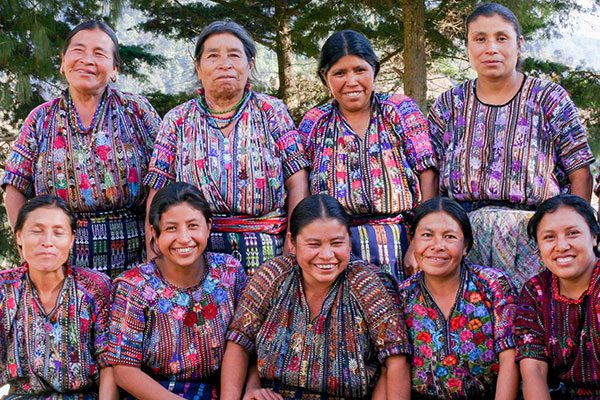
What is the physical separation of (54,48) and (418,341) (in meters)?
5.60

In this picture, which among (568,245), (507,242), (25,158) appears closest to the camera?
(568,245)

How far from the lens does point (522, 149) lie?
374 cm

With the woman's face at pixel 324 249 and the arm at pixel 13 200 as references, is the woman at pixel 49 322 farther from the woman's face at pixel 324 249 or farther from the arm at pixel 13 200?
the woman's face at pixel 324 249

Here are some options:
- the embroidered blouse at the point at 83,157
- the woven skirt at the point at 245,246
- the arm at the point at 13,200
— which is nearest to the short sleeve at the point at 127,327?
the woven skirt at the point at 245,246

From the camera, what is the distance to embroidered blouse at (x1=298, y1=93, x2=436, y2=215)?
3.88 m

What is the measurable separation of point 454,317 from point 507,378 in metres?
0.34

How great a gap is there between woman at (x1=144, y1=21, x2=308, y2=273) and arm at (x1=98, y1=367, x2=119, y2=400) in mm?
813

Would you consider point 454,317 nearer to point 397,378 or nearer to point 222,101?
point 397,378

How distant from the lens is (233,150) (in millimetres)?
3918

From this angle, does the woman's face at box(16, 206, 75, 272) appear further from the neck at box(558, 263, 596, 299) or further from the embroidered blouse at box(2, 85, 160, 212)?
the neck at box(558, 263, 596, 299)

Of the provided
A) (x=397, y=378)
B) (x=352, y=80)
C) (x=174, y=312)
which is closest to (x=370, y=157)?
(x=352, y=80)

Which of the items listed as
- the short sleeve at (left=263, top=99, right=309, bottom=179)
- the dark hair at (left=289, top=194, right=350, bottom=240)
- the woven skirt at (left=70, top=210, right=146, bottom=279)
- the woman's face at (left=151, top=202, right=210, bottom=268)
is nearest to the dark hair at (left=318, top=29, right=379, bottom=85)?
the short sleeve at (left=263, top=99, right=309, bottom=179)

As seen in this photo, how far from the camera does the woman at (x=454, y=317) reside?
3.34 meters

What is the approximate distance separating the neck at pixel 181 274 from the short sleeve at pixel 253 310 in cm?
27
